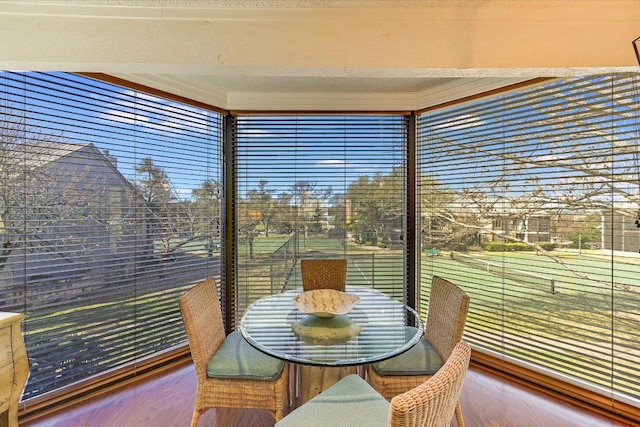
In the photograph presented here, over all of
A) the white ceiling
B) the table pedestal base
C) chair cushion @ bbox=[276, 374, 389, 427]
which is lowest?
the table pedestal base

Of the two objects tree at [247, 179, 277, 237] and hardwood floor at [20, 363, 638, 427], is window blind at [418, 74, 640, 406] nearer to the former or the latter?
hardwood floor at [20, 363, 638, 427]

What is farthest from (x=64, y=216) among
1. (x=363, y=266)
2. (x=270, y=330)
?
(x=363, y=266)

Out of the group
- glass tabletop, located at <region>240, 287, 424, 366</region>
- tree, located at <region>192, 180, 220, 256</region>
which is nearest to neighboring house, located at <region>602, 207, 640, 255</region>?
glass tabletop, located at <region>240, 287, 424, 366</region>

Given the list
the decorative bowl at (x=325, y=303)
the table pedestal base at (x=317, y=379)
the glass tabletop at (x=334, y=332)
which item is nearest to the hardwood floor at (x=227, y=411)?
the table pedestal base at (x=317, y=379)

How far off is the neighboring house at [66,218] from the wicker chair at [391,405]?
6.06ft

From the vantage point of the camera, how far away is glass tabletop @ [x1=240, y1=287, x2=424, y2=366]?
58.1 inches

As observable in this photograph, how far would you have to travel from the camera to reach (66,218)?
201cm

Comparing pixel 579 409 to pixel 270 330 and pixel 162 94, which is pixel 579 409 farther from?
pixel 162 94

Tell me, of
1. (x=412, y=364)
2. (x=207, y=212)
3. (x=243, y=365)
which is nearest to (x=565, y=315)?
(x=412, y=364)

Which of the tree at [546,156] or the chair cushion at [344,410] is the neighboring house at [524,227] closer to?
the tree at [546,156]

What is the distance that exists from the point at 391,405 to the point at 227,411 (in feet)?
5.28

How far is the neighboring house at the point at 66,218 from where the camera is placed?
6.01 ft

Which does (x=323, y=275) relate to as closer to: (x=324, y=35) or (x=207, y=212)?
(x=207, y=212)

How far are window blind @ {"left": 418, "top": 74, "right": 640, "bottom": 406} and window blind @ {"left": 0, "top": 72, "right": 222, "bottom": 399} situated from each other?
2.40 m
